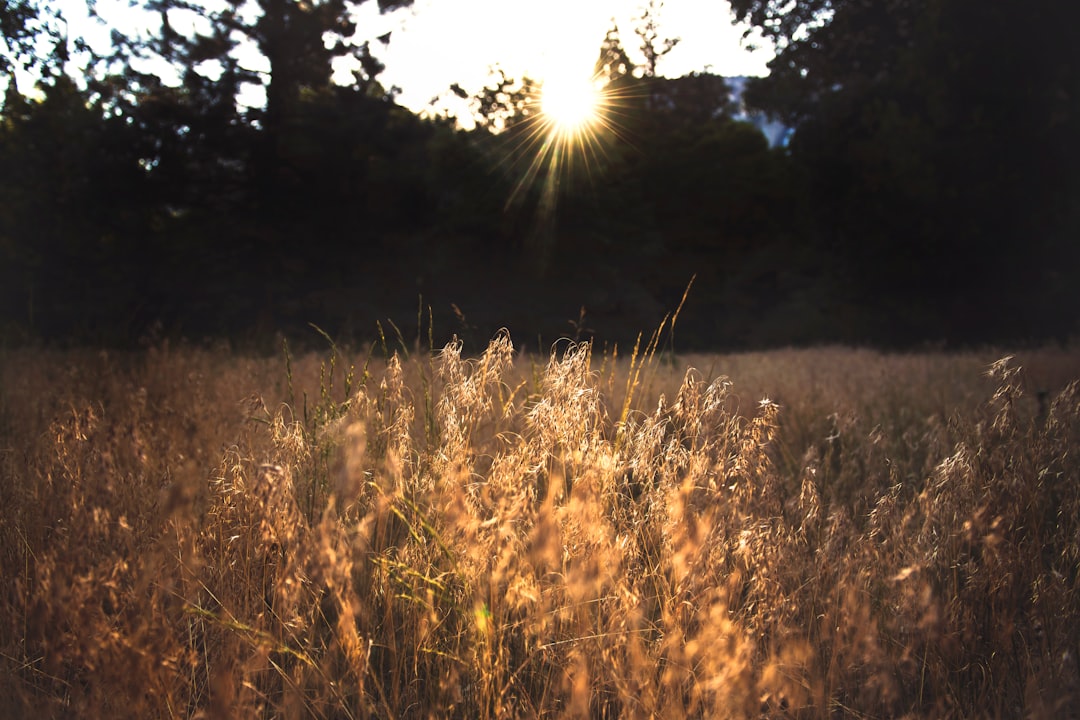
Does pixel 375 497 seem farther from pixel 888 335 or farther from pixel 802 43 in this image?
pixel 802 43

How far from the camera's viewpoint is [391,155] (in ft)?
50.2

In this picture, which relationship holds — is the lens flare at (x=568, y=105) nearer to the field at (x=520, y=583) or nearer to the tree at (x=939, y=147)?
the tree at (x=939, y=147)

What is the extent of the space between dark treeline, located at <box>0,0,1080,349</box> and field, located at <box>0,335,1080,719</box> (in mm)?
10046

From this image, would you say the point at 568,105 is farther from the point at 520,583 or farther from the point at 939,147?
the point at 520,583

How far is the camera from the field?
4.66ft

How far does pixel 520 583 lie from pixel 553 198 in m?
15.0

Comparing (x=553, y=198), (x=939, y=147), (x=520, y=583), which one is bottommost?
(x=520, y=583)

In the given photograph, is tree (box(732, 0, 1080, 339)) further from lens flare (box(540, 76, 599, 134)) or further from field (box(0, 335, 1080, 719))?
field (box(0, 335, 1080, 719))

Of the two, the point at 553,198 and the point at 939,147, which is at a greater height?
the point at 939,147

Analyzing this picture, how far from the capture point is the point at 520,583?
1.52m

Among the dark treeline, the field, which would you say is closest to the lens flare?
the dark treeline

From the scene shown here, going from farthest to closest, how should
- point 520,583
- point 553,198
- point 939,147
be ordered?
point 553,198 → point 939,147 → point 520,583

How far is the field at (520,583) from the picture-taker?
1.42 m

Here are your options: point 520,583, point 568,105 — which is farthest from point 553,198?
point 520,583
